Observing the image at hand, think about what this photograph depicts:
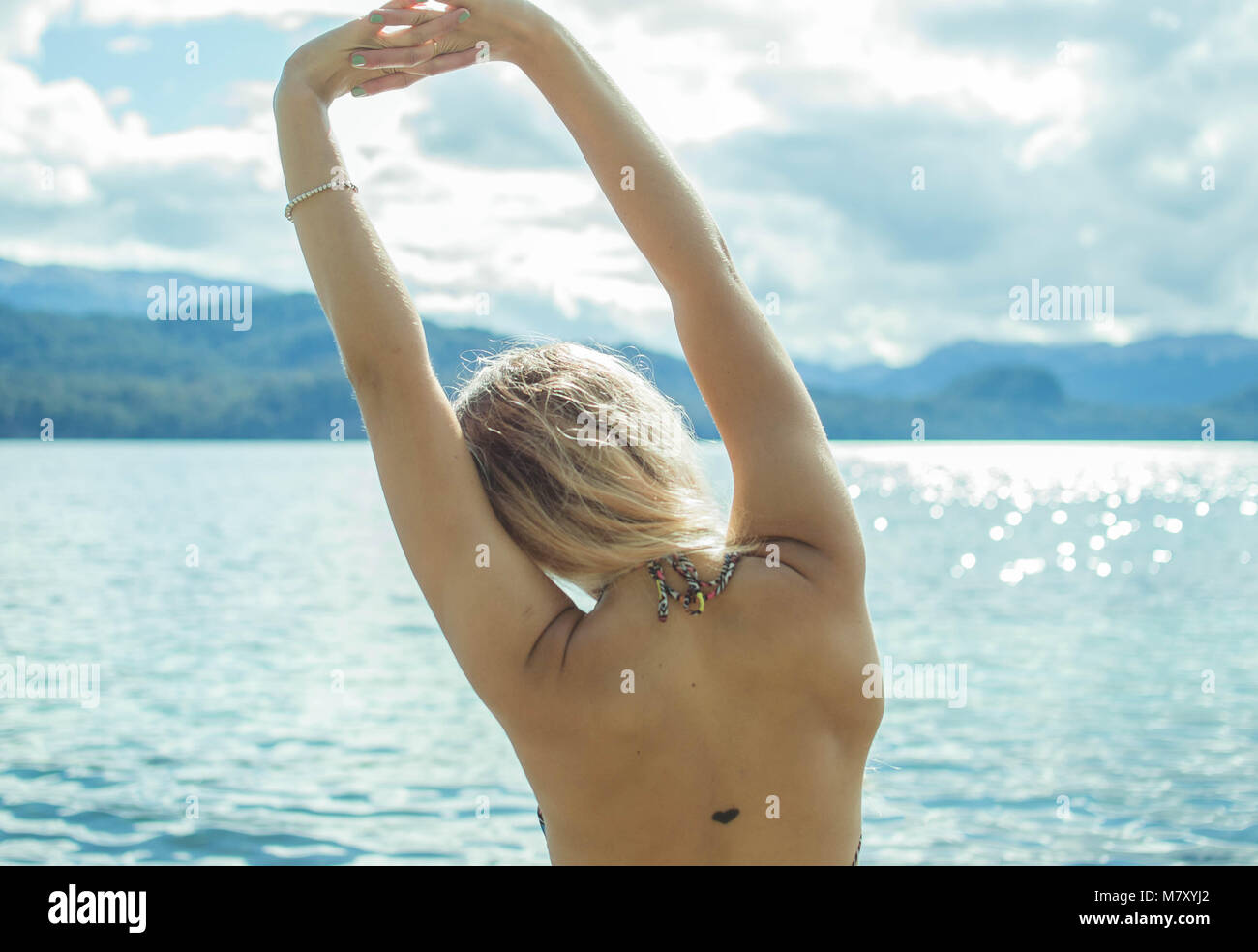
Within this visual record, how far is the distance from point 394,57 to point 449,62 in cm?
13

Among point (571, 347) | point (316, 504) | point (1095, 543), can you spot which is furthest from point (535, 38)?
point (316, 504)

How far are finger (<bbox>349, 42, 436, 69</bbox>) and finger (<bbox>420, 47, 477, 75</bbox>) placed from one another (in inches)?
0.9

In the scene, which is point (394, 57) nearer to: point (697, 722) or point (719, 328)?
point (719, 328)

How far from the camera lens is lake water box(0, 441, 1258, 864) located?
35.0ft

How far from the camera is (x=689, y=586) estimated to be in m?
1.63

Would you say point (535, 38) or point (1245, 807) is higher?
point (535, 38)

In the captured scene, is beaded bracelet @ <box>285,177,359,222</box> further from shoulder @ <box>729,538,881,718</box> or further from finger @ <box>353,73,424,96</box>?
shoulder @ <box>729,538,881,718</box>

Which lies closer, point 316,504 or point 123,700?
point 123,700

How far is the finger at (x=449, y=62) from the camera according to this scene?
213cm

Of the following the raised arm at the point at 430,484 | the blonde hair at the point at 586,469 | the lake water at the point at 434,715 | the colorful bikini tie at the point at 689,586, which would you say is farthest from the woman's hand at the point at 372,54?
the lake water at the point at 434,715

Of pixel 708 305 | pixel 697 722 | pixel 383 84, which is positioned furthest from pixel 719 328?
pixel 383 84

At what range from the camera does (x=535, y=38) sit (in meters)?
2.02
